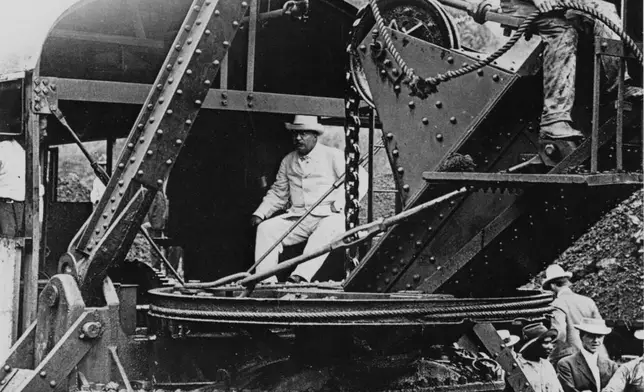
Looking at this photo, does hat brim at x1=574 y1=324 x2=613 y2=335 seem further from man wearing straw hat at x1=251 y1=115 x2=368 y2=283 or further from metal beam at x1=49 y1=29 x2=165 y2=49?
metal beam at x1=49 y1=29 x2=165 y2=49

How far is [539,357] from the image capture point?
8.73m

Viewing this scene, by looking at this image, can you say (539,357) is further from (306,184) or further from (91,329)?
(91,329)

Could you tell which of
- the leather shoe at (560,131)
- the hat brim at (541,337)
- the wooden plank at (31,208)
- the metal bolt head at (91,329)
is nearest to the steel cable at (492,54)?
the leather shoe at (560,131)

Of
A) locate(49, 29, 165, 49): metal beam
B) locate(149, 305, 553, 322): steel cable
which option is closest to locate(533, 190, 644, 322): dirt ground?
locate(49, 29, 165, 49): metal beam

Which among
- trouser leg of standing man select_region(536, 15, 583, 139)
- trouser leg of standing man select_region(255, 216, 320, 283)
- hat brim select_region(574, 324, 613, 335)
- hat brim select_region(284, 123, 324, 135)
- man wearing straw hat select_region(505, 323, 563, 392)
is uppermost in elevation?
trouser leg of standing man select_region(536, 15, 583, 139)

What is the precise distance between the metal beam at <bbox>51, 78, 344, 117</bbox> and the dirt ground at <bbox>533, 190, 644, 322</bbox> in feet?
20.8

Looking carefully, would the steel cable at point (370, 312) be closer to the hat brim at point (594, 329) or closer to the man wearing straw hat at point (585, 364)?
the man wearing straw hat at point (585, 364)

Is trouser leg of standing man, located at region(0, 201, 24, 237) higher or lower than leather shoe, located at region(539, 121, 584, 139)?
lower

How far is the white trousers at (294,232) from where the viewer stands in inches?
371

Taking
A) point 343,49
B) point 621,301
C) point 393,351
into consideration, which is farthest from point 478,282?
point 621,301

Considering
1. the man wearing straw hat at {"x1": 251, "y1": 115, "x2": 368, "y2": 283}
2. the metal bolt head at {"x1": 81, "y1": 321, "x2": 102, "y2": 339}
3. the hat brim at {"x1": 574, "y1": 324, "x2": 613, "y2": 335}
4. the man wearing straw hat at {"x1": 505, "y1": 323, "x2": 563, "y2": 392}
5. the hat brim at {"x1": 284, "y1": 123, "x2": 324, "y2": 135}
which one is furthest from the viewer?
the hat brim at {"x1": 284, "y1": 123, "x2": 324, "y2": 135}

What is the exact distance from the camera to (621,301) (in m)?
14.0

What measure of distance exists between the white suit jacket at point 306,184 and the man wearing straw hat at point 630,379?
2994mm

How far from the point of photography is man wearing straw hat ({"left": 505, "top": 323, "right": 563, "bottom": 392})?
27.6 ft
